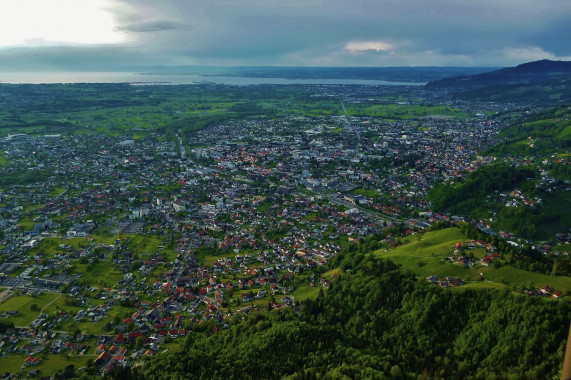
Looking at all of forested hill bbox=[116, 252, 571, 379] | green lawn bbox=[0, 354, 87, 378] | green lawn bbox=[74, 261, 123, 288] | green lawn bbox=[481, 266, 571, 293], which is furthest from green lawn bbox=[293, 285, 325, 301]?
green lawn bbox=[0, 354, 87, 378]

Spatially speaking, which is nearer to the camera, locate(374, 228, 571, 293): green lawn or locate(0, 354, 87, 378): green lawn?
locate(0, 354, 87, 378): green lawn

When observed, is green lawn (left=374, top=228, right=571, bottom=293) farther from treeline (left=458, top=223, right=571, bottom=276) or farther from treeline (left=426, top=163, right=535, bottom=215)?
treeline (left=426, top=163, right=535, bottom=215)

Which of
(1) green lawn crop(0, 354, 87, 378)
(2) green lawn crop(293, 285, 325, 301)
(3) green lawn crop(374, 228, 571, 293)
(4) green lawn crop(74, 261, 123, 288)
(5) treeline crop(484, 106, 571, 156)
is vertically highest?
(5) treeline crop(484, 106, 571, 156)

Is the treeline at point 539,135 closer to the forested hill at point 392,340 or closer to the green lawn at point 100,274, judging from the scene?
the forested hill at point 392,340

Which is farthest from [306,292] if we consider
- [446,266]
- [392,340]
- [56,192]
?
[56,192]

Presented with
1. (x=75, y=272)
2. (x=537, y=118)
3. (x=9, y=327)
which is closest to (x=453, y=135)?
(x=537, y=118)

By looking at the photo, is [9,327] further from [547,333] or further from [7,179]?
[7,179]

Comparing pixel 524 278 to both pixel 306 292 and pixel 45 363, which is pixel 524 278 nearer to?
pixel 306 292
